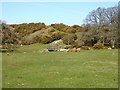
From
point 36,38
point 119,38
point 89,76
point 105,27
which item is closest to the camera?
point 89,76

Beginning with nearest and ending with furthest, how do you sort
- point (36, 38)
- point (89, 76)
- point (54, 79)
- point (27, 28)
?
point (54, 79) < point (89, 76) < point (36, 38) < point (27, 28)

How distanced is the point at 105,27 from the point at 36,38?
54.1 ft

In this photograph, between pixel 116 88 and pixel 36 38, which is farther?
pixel 36 38

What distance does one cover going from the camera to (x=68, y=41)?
6162cm

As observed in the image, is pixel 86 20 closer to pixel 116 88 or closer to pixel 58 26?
pixel 58 26

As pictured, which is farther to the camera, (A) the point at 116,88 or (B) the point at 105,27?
(B) the point at 105,27

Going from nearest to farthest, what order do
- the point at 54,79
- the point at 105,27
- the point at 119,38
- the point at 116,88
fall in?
the point at 116,88 < the point at 54,79 < the point at 119,38 < the point at 105,27

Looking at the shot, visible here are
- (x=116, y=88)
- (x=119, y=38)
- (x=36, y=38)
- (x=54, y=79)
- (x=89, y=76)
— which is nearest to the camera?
(x=116, y=88)

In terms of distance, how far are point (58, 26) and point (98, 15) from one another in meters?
20.3

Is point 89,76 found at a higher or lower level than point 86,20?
lower

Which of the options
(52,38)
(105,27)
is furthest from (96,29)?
(52,38)

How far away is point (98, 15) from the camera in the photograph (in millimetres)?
65250

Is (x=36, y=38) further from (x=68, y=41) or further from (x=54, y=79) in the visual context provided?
(x=54, y=79)

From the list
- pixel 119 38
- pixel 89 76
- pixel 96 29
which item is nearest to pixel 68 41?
pixel 96 29
